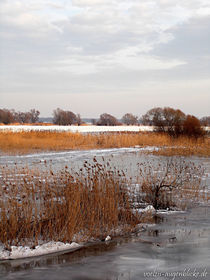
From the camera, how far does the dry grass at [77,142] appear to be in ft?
85.4

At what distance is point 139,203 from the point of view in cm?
961

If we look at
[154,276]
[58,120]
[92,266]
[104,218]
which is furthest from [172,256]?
[58,120]

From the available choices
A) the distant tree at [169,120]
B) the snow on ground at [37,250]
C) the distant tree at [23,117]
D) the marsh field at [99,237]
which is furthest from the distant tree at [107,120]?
the snow on ground at [37,250]

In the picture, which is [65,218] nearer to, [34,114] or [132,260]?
[132,260]

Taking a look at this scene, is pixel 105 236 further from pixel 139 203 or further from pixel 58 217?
pixel 139 203

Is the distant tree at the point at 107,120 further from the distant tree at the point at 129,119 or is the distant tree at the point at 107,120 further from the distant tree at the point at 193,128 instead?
the distant tree at the point at 193,128

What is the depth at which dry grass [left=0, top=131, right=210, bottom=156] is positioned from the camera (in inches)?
1025

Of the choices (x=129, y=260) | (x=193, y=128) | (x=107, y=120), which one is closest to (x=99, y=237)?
(x=129, y=260)

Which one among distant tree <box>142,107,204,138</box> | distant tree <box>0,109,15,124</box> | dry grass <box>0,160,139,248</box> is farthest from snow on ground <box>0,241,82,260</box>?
distant tree <box>0,109,15,124</box>

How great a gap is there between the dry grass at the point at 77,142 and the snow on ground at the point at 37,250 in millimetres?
18713

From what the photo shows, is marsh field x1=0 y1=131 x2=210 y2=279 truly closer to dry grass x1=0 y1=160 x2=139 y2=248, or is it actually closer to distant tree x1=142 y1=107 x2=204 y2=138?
dry grass x1=0 y1=160 x2=139 y2=248

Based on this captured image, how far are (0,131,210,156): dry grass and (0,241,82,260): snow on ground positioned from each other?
18.7 meters

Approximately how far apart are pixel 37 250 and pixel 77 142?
24.7m

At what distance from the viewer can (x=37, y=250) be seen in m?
5.95
